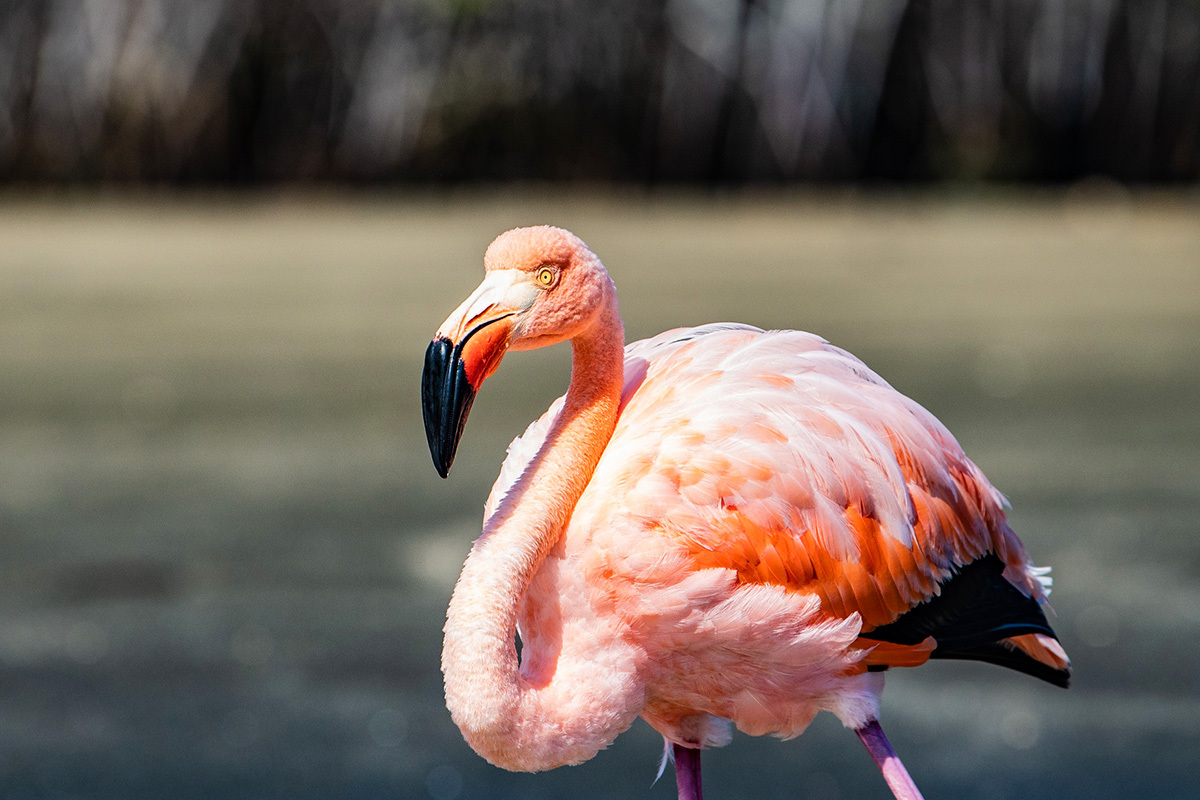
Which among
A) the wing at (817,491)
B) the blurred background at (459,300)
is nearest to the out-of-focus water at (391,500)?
the blurred background at (459,300)

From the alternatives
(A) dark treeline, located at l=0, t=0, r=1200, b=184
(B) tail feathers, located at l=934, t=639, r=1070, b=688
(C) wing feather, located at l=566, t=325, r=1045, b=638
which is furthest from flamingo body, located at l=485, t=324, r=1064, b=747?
(A) dark treeline, located at l=0, t=0, r=1200, b=184

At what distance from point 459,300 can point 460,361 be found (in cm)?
828

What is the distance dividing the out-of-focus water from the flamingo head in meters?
1.58

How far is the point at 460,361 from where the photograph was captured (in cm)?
261

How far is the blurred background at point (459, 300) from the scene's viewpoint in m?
4.25

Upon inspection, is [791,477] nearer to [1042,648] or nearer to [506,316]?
[506,316]

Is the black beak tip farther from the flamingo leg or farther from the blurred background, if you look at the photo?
the blurred background

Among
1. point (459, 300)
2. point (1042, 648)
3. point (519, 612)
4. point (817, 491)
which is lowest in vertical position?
point (459, 300)

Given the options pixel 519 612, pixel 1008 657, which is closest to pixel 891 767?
pixel 1008 657

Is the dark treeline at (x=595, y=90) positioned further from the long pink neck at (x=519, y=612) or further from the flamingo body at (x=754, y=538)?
the long pink neck at (x=519, y=612)

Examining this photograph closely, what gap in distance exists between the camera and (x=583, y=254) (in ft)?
9.27

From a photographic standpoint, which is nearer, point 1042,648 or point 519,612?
point 519,612

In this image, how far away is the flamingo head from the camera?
8.54ft

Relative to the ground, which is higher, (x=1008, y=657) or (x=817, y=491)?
(x=817, y=491)
